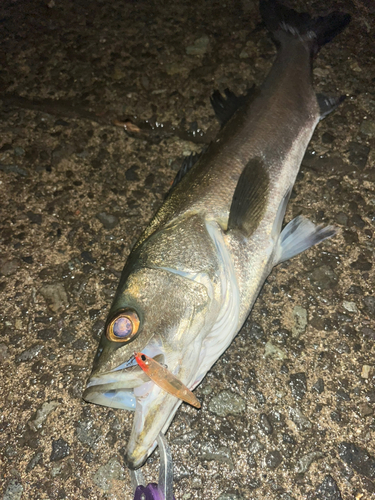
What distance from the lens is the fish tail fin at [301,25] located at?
307 centimetres

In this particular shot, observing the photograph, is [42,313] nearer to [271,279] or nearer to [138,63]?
[271,279]

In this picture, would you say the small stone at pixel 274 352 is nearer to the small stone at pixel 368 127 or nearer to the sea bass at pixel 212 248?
the sea bass at pixel 212 248

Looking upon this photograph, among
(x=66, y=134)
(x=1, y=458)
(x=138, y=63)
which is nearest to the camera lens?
(x=1, y=458)

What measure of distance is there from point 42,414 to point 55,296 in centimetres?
73

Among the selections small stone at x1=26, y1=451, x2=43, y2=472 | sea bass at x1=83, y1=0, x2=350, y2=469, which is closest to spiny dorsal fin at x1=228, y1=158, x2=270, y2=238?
sea bass at x1=83, y1=0, x2=350, y2=469

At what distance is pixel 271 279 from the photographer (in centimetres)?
252

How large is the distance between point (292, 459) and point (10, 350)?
180 centimetres

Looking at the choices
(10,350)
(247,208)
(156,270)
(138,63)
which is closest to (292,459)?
(156,270)

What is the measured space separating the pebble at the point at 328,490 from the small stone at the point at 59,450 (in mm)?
1373

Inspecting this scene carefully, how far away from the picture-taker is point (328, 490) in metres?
2.00

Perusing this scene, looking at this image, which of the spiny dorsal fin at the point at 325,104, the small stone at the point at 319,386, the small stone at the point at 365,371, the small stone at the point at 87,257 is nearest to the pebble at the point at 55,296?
the small stone at the point at 87,257

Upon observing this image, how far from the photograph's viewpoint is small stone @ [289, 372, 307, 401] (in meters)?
2.21

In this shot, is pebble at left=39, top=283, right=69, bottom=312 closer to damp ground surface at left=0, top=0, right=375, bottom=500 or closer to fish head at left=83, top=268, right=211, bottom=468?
damp ground surface at left=0, top=0, right=375, bottom=500

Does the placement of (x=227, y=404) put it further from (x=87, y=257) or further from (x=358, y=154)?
(x=358, y=154)
